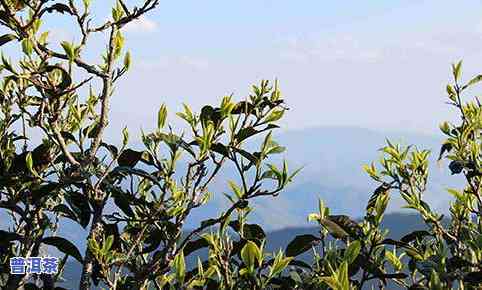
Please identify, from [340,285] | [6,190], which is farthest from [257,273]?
[6,190]

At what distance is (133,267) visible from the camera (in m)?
3.07

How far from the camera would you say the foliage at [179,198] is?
270 centimetres

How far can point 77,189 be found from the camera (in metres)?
3.20

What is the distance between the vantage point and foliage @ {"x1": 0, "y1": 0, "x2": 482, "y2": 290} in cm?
270

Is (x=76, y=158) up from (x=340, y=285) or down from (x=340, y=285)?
up

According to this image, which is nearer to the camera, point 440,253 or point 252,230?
point 440,253

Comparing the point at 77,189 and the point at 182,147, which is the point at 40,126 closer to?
the point at 77,189

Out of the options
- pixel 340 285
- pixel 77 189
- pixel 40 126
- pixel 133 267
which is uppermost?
pixel 40 126

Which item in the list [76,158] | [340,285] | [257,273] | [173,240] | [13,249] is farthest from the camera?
[13,249]

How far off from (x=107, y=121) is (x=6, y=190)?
2.38 feet

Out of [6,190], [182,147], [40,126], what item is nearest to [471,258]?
[182,147]

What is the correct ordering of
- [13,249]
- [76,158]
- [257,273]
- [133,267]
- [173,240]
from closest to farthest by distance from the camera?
[257,273]
[173,240]
[133,267]
[76,158]
[13,249]

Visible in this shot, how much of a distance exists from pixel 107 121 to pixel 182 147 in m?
0.44

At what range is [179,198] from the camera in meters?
2.99
